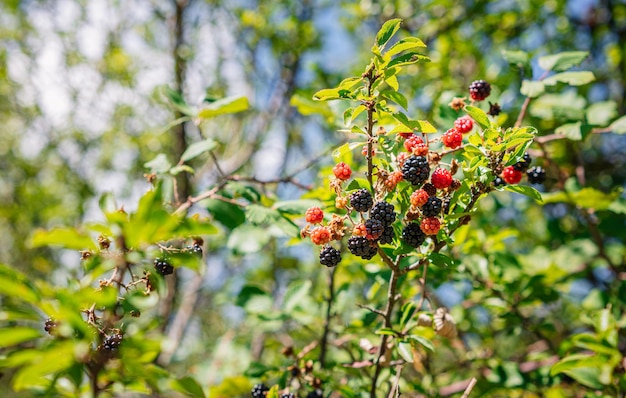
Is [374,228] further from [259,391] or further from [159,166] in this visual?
[159,166]

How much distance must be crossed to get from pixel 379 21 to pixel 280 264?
2531 millimetres

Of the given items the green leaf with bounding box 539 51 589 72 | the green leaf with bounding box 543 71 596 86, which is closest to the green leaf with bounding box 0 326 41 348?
the green leaf with bounding box 543 71 596 86

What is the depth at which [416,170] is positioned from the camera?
152 cm

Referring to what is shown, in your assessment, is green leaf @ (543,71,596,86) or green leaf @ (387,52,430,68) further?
green leaf @ (543,71,596,86)

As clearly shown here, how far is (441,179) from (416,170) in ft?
0.37

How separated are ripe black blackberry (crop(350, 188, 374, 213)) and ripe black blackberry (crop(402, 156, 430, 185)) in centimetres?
13

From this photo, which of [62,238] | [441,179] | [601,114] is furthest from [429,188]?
[601,114]

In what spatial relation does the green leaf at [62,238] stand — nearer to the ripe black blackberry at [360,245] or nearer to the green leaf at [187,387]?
the green leaf at [187,387]

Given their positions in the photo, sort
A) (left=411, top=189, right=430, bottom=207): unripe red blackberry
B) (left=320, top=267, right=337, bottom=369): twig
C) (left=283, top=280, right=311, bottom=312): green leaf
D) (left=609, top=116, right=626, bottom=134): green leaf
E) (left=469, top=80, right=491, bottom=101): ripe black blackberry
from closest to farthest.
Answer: (left=411, top=189, right=430, bottom=207): unripe red blackberry
(left=469, top=80, right=491, bottom=101): ripe black blackberry
(left=609, top=116, right=626, bottom=134): green leaf
(left=320, top=267, right=337, bottom=369): twig
(left=283, top=280, right=311, bottom=312): green leaf

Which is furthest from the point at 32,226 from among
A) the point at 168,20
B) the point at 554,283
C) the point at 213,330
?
A: the point at 554,283

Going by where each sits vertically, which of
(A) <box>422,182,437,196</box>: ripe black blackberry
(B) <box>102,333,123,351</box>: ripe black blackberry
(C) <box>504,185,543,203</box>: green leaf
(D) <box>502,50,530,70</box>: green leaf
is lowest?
(B) <box>102,333,123,351</box>: ripe black blackberry

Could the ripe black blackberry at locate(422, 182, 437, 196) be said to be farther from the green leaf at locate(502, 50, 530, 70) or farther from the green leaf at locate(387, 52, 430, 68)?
the green leaf at locate(502, 50, 530, 70)

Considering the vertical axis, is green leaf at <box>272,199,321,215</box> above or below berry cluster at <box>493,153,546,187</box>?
below

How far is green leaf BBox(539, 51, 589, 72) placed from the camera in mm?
2372
